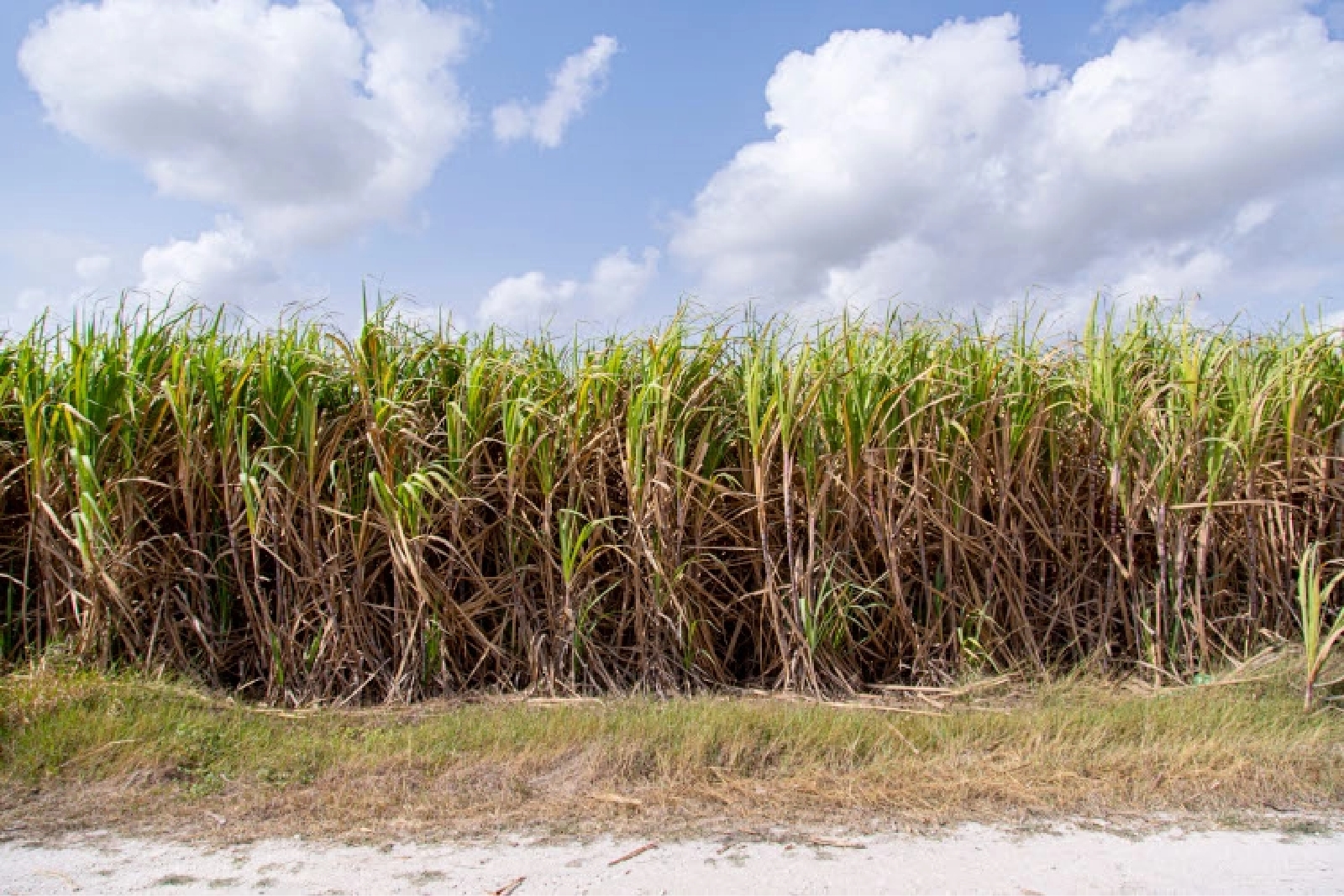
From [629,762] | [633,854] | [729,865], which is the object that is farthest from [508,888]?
[629,762]

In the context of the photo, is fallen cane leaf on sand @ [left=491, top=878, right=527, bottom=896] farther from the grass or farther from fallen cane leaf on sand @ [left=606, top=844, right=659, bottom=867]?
the grass

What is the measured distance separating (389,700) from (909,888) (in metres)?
2.55

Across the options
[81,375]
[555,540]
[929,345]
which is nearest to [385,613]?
[555,540]

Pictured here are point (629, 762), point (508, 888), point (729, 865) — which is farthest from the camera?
point (629, 762)

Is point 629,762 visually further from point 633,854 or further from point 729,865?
point 729,865

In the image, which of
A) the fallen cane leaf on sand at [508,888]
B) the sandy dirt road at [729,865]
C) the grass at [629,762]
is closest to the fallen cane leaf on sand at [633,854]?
the sandy dirt road at [729,865]

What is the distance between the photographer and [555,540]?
14.4 ft

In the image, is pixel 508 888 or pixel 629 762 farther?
pixel 629 762

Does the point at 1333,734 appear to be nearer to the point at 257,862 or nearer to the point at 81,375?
the point at 257,862

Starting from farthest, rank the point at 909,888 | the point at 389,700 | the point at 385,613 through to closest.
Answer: the point at 385,613 < the point at 389,700 < the point at 909,888

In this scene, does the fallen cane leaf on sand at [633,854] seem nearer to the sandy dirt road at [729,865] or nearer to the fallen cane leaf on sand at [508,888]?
the sandy dirt road at [729,865]

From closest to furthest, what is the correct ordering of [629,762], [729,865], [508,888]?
[508,888] → [729,865] → [629,762]

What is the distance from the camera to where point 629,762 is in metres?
3.16

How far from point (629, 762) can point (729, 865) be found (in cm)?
74
